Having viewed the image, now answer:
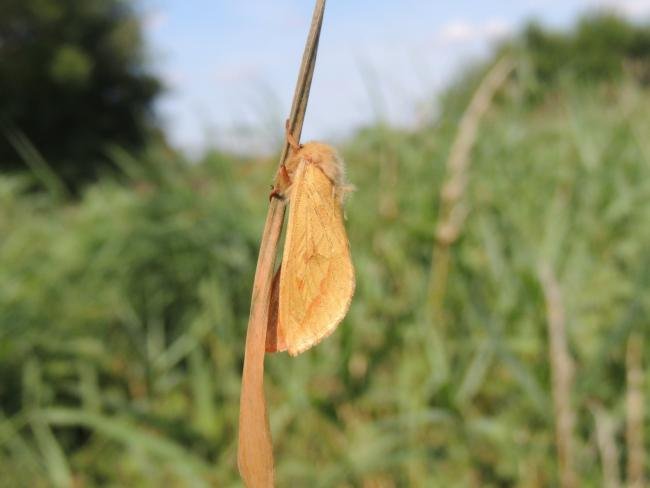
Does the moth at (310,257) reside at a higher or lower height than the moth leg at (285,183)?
lower

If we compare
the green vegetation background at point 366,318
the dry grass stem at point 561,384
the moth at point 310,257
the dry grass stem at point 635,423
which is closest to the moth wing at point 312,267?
the moth at point 310,257

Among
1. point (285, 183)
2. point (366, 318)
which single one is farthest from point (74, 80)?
point (285, 183)

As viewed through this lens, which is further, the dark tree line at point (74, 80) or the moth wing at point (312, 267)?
the dark tree line at point (74, 80)

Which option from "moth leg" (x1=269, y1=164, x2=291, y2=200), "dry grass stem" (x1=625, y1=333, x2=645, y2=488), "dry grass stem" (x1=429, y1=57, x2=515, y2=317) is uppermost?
"moth leg" (x1=269, y1=164, x2=291, y2=200)

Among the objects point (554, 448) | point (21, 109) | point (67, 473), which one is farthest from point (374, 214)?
point (21, 109)

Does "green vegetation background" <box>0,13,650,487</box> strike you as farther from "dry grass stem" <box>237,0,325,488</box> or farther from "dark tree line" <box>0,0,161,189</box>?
"dark tree line" <box>0,0,161,189</box>

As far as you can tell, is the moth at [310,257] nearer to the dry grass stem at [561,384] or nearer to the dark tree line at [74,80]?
the dry grass stem at [561,384]

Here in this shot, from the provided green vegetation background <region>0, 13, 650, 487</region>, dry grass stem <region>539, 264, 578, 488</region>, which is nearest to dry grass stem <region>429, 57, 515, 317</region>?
green vegetation background <region>0, 13, 650, 487</region>
